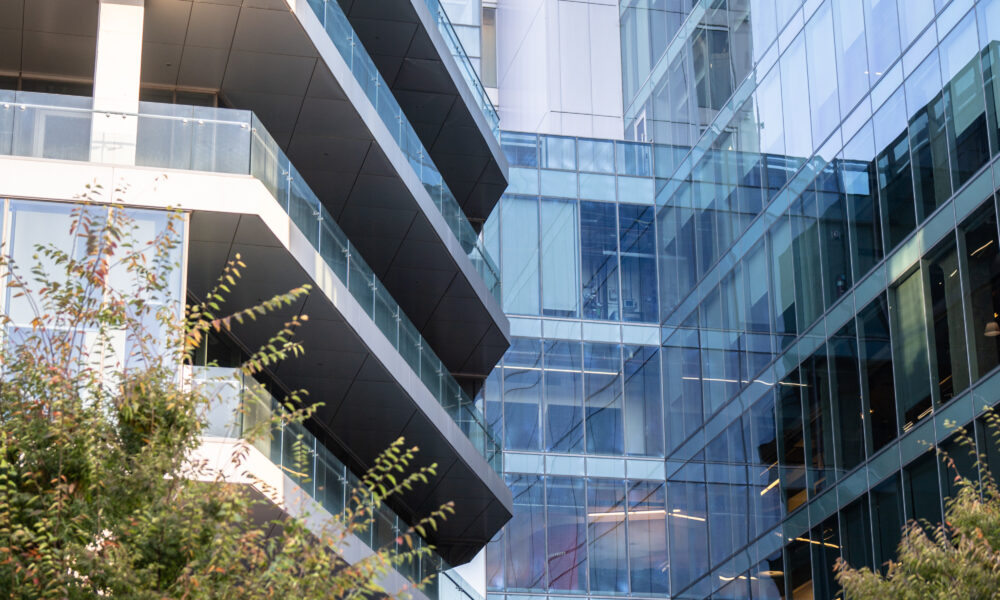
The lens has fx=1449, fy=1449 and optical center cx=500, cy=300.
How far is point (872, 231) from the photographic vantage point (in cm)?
3225

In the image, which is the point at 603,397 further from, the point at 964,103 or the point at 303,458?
the point at 303,458

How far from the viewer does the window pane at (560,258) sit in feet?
158

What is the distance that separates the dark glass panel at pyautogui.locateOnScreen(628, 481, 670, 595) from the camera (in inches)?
1757

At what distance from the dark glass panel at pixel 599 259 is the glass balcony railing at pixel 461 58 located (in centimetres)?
824

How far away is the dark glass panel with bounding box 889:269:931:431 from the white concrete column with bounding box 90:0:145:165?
16219 millimetres

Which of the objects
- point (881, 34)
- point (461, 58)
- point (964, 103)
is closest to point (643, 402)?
point (461, 58)

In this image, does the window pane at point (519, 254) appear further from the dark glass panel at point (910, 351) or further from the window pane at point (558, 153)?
the dark glass panel at point (910, 351)

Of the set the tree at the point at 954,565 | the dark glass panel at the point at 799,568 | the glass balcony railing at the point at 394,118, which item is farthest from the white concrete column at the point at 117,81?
the dark glass panel at the point at 799,568

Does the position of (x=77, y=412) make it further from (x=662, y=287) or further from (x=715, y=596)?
(x=662, y=287)

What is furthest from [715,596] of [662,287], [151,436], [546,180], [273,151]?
[151,436]

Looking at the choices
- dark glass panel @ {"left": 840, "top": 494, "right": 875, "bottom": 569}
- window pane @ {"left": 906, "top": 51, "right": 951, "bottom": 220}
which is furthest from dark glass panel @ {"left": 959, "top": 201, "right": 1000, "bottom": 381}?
dark glass panel @ {"left": 840, "top": 494, "right": 875, "bottom": 569}

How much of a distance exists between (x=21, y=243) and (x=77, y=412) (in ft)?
30.2

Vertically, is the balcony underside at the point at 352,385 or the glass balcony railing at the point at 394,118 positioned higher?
the glass balcony railing at the point at 394,118

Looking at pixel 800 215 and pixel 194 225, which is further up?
pixel 800 215
